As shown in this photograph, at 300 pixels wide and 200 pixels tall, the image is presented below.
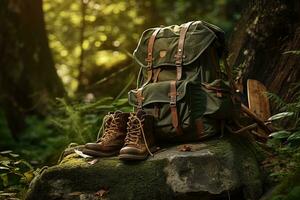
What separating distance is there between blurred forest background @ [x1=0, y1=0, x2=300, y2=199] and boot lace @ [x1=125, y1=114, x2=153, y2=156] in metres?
1.23

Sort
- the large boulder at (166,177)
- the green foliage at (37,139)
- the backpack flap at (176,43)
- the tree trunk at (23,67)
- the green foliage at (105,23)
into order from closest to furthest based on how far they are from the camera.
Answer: the large boulder at (166,177)
the backpack flap at (176,43)
the green foliage at (37,139)
the tree trunk at (23,67)
the green foliage at (105,23)

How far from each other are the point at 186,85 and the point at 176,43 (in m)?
0.46

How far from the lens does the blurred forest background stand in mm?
5980

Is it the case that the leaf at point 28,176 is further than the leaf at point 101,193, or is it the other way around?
the leaf at point 28,176

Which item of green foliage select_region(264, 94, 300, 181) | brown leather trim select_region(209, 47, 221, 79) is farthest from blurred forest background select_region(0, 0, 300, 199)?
brown leather trim select_region(209, 47, 221, 79)

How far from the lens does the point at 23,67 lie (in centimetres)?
1033

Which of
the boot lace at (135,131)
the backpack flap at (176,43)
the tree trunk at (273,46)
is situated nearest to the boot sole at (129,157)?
the boot lace at (135,131)

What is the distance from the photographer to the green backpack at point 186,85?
4.48 meters

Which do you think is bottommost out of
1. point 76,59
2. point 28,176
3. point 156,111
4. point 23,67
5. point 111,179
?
point 76,59

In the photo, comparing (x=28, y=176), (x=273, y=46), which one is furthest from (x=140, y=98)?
(x=273, y=46)

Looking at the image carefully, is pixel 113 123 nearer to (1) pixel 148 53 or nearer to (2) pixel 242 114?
(1) pixel 148 53

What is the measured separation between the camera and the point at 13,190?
546cm

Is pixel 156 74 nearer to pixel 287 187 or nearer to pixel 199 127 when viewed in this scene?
pixel 199 127

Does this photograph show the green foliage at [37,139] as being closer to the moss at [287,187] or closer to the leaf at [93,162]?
the leaf at [93,162]
